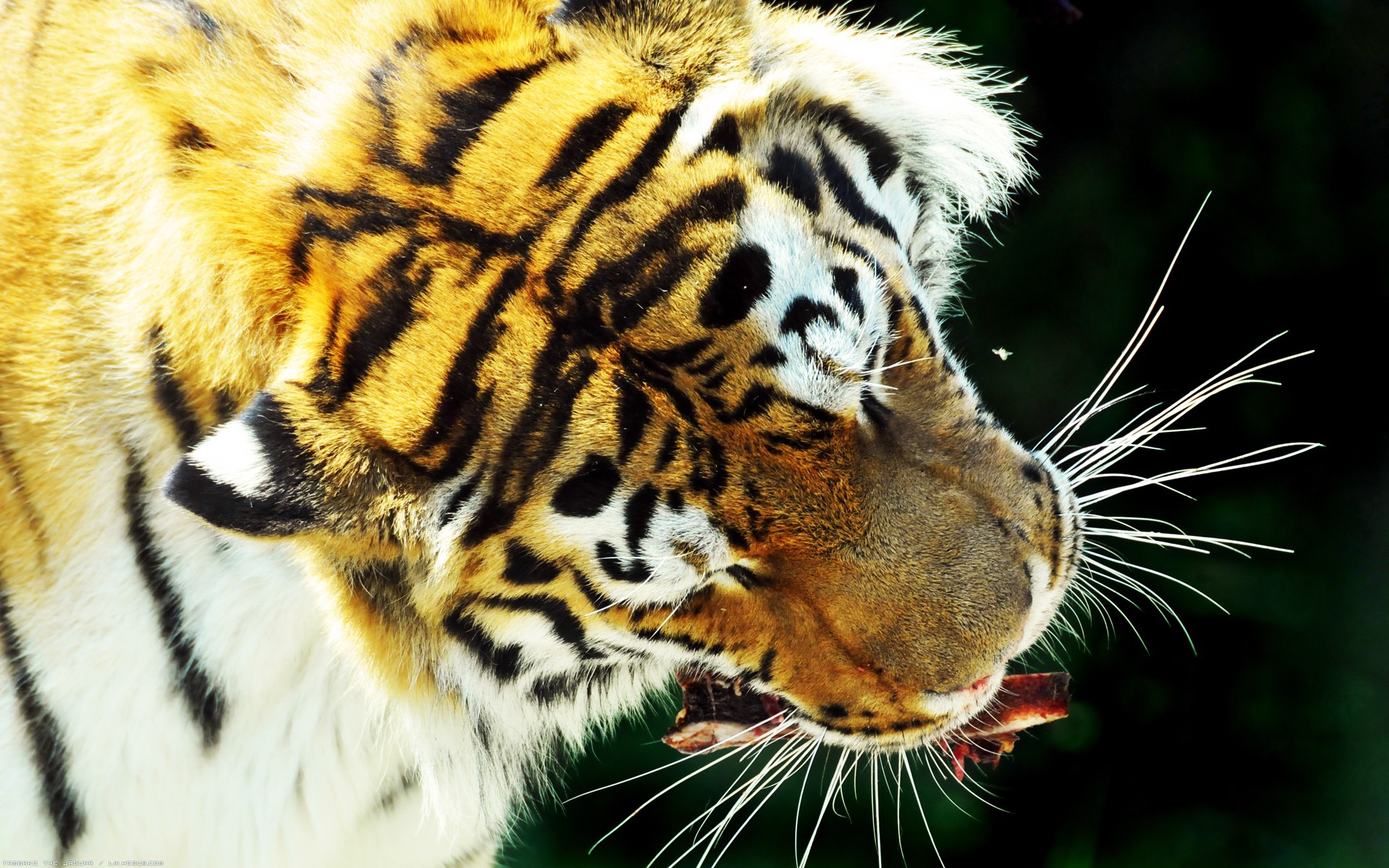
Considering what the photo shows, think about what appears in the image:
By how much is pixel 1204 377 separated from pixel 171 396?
5.87ft

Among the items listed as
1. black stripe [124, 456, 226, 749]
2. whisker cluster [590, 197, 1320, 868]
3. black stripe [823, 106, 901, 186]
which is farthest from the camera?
whisker cluster [590, 197, 1320, 868]

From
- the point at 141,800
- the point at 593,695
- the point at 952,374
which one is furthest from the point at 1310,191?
the point at 141,800

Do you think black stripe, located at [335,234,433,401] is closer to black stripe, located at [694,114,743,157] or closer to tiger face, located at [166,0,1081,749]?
tiger face, located at [166,0,1081,749]

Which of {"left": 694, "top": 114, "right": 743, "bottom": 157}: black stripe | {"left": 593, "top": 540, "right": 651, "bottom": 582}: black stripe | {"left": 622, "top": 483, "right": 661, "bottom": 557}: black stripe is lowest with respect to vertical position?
{"left": 593, "top": 540, "right": 651, "bottom": 582}: black stripe

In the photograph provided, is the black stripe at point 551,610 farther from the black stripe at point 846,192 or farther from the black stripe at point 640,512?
the black stripe at point 846,192

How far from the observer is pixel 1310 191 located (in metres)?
2.10

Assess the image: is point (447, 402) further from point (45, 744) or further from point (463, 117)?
point (45, 744)

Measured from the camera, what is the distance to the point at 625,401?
103 centimetres

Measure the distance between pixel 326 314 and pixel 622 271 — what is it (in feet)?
0.84

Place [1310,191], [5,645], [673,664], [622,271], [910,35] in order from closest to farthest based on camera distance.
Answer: [622,271] → [5,645] → [673,664] → [910,35] → [1310,191]

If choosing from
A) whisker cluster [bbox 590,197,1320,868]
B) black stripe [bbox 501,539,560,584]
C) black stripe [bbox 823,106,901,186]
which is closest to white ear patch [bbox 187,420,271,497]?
black stripe [bbox 501,539,560,584]

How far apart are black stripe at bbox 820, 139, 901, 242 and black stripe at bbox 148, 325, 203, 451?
24.6 inches

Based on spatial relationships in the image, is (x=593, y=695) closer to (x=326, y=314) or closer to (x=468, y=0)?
(x=326, y=314)

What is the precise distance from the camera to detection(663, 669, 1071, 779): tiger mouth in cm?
133
